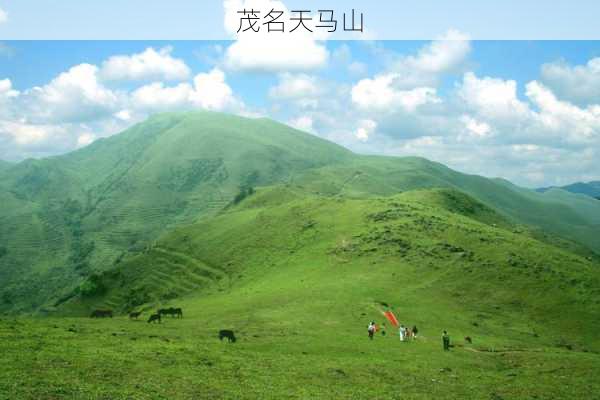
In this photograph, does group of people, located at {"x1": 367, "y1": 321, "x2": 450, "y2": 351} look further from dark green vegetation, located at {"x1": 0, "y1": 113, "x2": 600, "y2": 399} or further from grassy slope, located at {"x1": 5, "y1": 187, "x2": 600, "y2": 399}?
grassy slope, located at {"x1": 5, "y1": 187, "x2": 600, "y2": 399}

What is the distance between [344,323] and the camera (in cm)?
5731

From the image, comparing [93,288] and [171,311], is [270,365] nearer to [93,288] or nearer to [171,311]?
[171,311]

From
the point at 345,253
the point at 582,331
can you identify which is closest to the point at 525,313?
the point at 582,331

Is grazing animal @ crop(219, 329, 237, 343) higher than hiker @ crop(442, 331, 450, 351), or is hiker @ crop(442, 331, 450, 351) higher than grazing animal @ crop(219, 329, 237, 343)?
grazing animal @ crop(219, 329, 237, 343)

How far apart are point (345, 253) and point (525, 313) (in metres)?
35.1

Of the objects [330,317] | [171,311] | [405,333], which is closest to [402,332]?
[405,333]

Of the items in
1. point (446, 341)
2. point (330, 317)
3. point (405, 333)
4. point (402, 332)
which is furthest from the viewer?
point (330, 317)

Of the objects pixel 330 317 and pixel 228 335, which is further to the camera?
pixel 330 317

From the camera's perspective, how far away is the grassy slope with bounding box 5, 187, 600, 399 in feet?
103

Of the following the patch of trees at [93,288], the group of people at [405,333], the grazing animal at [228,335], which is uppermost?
the grazing animal at [228,335]

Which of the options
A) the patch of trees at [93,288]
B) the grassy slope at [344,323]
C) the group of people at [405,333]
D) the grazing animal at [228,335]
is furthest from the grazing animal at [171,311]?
the patch of trees at [93,288]

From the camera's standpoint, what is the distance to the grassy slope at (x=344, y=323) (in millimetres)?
31469

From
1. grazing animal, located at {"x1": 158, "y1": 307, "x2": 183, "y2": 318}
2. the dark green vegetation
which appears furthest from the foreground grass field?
grazing animal, located at {"x1": 158, "y1": 307, "x2": 183, "y2": 318}

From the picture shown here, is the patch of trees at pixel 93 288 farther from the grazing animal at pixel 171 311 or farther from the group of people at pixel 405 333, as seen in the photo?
the group of people at pixel 405 333
